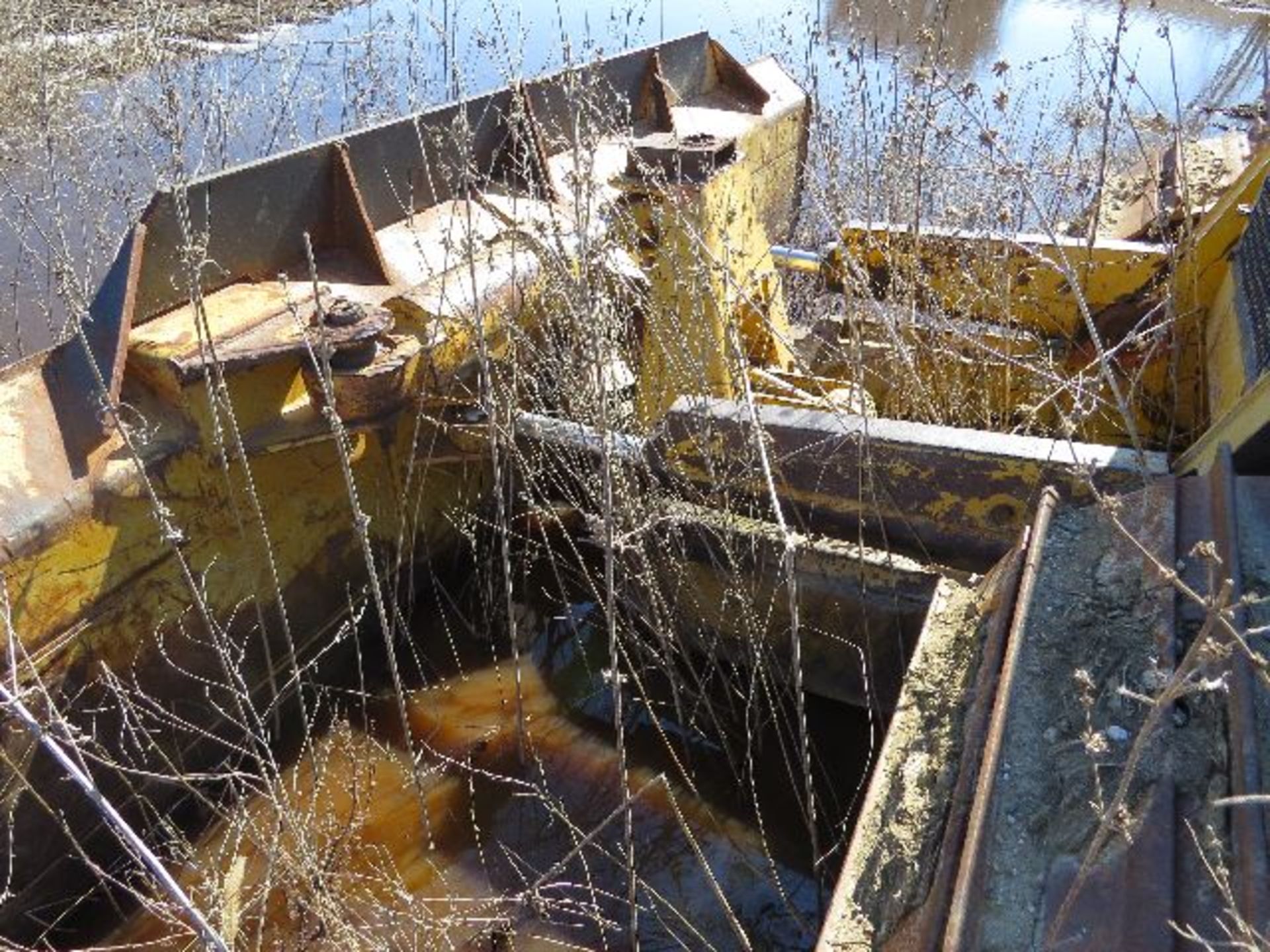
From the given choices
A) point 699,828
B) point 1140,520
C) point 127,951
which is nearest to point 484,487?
point 699,828

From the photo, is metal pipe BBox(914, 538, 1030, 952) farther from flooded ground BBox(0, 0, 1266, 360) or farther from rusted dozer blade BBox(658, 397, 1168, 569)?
flooded ground BBox(0, 0, 1266, 360)

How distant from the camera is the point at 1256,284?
3.30m

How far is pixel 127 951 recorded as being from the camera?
293 cm

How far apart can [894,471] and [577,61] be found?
3.25 metres

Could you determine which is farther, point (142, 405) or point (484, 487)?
point (484, 487)

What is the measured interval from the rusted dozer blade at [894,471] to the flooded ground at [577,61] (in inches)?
23.6

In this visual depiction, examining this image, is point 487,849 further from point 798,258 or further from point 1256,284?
point 1256,284

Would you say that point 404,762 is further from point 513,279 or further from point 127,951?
point 513,279

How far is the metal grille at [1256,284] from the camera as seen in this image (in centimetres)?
301

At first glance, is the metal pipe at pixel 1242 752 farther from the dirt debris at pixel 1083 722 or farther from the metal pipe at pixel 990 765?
the metal pipe at pixel 990 765

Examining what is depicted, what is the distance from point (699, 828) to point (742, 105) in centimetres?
341

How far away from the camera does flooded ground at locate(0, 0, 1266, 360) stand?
4621 mm

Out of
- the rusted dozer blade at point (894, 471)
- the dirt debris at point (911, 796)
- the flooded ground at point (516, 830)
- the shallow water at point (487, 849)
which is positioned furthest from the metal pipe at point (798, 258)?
the dirt debris at point (911, 796)

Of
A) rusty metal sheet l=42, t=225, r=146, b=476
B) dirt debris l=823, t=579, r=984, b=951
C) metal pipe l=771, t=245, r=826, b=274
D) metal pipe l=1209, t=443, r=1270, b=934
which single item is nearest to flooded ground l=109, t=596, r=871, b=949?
dirt debris l=823, t=579, r=984, b=951
